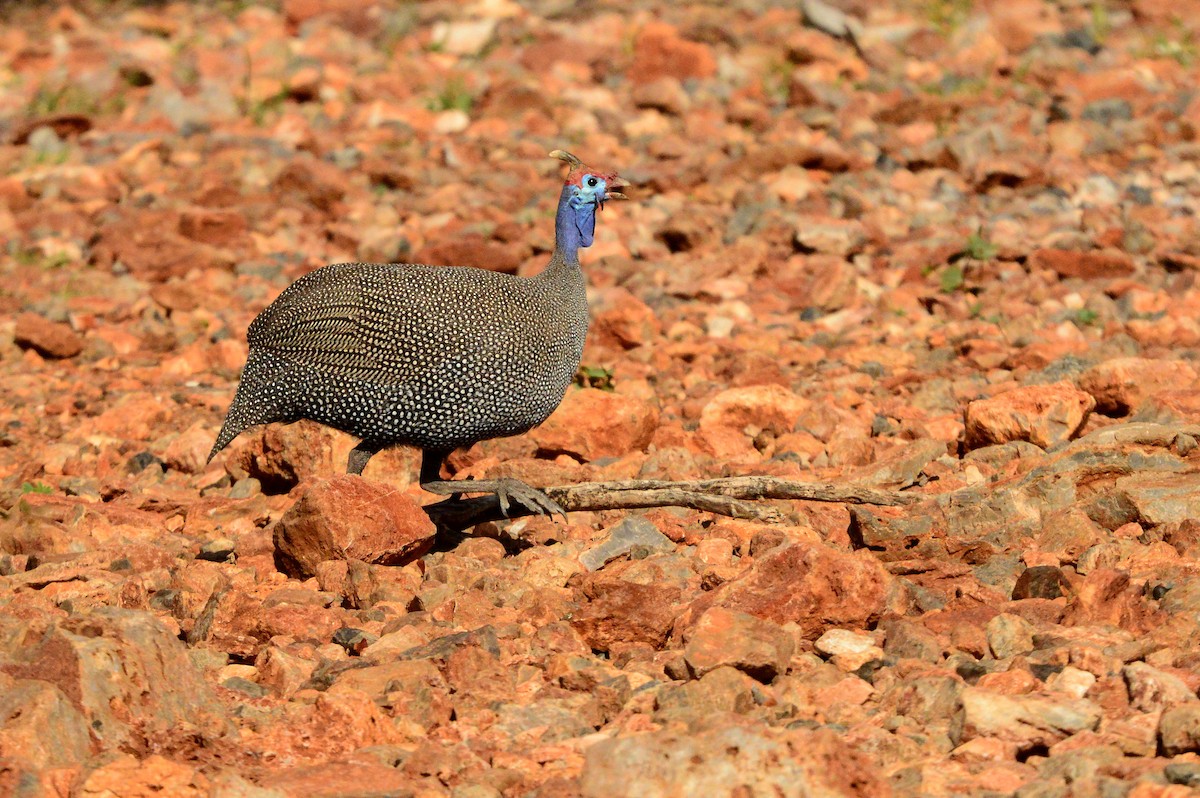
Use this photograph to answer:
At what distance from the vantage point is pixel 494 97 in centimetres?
1212

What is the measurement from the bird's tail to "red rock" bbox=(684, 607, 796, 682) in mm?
2132

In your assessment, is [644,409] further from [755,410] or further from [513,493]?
[513,493]

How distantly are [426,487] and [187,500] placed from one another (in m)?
1.05

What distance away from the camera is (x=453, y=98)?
12.1m

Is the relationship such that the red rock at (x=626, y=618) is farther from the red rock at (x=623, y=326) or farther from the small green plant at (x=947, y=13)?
the small green plant at (x=947, y=13)

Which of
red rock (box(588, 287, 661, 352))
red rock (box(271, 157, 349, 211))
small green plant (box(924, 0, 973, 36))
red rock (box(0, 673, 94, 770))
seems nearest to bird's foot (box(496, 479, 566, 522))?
red rock (box(0, 673, 94, 770))

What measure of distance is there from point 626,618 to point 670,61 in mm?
8591

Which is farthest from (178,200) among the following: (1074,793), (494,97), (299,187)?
(1074,793)

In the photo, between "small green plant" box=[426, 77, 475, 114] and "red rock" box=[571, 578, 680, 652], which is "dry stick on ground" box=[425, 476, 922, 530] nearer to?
"red rock" box=[571, 578, 680, 652]

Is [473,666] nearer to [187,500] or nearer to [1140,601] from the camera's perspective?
[1140,601]

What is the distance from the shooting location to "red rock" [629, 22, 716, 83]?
12422 mm

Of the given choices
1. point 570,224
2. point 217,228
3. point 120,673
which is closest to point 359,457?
point 570,224

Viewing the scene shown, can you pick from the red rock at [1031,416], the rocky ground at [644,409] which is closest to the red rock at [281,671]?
the rocky ground at [644,409]

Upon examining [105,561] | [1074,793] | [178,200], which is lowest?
[178,200]
